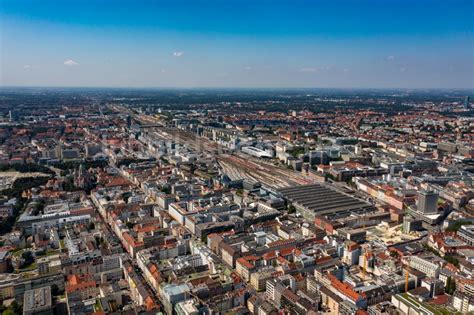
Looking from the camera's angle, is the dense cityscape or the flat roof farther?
the flat roof

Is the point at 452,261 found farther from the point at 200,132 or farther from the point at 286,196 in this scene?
the point at 200,132

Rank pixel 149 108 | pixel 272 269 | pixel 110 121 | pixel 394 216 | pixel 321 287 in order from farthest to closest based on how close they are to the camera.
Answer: pixel 149 108, pixel 110 121, pixel 394 216, pixel 272 269, pixel 321 287

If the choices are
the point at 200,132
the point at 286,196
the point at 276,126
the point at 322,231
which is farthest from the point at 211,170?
the point at 276,126

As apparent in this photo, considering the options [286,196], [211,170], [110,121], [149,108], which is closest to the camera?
[286,196]

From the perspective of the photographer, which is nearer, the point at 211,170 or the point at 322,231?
the point at 322,231

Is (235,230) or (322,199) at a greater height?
(322,199)

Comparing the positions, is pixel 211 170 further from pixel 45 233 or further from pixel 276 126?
pixel 276 126

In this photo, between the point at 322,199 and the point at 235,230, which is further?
the point at 322,199

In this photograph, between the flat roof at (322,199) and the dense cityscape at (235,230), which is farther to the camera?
the flat roof at (322,199)
